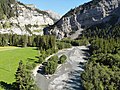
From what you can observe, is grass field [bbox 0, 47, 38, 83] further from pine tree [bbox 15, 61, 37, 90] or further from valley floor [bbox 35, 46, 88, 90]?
pine tree [bbox 15, 61, 37, 90]

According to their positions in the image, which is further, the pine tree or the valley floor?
the valley floor

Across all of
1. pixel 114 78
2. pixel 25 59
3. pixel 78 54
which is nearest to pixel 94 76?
pixel 114 78

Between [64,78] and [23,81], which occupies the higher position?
[23,81]

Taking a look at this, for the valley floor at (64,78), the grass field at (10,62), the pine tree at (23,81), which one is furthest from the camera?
the grass field at (10,62)

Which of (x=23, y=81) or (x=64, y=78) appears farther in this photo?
(x=64, y=78)

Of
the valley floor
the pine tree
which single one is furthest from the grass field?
the pine tree

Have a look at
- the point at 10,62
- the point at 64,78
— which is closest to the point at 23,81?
the point at 64,78

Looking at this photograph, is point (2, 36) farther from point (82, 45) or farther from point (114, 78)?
point (114, 78)

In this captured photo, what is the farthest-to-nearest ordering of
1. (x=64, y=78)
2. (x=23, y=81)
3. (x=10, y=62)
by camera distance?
1. (x=10, y=62)
2. (x=64, y=78)
3. (x=23, y=81)

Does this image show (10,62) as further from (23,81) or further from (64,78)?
(23,81)

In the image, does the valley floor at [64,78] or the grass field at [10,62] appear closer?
the valley floor at [64,78]

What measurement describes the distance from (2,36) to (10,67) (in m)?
67.7

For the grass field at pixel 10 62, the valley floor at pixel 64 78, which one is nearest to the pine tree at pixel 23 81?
the grass field at pixel 10 62

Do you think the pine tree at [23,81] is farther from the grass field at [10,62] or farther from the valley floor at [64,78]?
the valley floor at [64,78]
